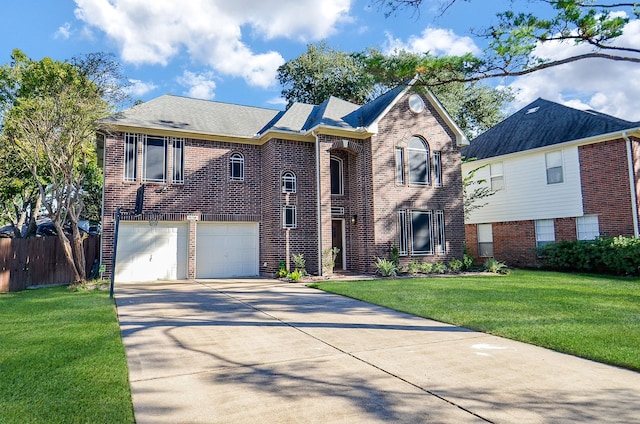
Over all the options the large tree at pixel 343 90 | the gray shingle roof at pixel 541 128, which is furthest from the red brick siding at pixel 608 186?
the large tree at pixel 343 90

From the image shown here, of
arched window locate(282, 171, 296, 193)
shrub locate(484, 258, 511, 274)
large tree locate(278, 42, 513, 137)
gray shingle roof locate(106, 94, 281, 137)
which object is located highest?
large tree locate(278, 42, 513, 137)

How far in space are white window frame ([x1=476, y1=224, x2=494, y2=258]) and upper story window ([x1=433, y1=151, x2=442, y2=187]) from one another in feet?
16.9

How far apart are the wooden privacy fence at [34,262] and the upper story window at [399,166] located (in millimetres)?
11225

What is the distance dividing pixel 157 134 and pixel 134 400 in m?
11.8

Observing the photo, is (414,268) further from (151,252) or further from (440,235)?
(151,252)

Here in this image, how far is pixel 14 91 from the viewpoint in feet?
54.5

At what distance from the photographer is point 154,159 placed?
13.9 meters

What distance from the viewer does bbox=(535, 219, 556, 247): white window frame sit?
17.2 meters

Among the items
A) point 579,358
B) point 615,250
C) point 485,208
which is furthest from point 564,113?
point 579,358

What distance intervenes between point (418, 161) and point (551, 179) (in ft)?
19.9

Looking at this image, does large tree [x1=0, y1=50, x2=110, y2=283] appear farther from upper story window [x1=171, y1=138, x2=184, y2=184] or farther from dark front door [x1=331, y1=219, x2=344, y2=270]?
dark front door [x1=331, y1=219, x2=344, y2=270]

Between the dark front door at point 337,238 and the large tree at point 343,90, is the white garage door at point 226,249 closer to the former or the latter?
the dark front door at point 337,238

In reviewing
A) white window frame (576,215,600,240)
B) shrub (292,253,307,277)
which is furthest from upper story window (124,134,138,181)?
white window frame (576,215,600,240)

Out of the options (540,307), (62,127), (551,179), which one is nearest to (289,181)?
(62,127)
